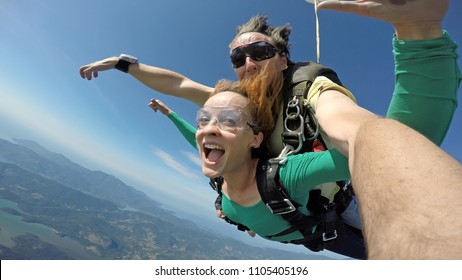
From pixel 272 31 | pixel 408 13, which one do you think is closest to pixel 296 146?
pixel 408 13

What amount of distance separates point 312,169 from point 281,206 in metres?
0.46

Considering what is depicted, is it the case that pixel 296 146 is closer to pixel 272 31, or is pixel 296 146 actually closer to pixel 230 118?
pixel 230 118

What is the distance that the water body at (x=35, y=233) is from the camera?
130m

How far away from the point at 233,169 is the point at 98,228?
190 meters

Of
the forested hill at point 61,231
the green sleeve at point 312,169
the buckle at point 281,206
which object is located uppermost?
the green sleeve at point 312,169

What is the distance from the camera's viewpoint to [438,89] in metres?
1.20

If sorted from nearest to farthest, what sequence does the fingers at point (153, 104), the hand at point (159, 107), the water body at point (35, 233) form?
the hand at point (159, 107), the fingers at point (153, 104), the water body at point (35, 233)

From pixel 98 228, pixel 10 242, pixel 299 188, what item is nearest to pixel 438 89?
pixel 299 188

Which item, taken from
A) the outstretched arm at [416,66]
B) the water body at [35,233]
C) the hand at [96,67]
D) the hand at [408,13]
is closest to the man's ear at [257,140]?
the outstretched arm at [416,66]

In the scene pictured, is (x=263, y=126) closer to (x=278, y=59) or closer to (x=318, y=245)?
(x=278, y=59)

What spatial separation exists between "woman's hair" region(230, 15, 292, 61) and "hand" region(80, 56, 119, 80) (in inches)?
71.5

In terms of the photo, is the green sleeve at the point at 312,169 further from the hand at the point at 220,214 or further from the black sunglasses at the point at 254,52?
the hand at the point at 220,214

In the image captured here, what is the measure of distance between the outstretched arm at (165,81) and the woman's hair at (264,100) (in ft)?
2.61

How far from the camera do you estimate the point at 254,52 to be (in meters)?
2.88
